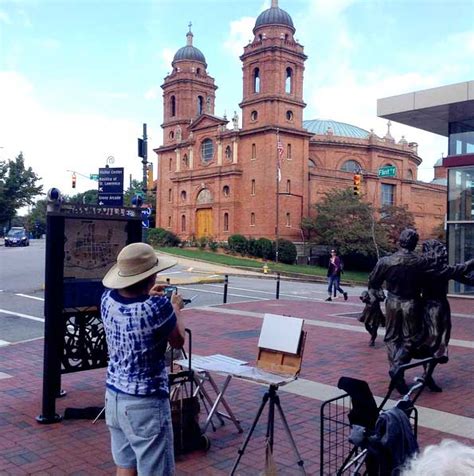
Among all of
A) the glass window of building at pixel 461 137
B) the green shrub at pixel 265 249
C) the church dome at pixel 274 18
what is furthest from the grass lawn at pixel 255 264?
the church dome at pixel 274 18

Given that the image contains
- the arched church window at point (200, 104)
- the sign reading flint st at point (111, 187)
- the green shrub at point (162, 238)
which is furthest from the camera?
the arched church window at point (200, 104)

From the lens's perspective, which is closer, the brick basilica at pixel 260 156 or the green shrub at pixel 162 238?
the brick basilica at pixel 260 156

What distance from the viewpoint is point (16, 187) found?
67.1 metres

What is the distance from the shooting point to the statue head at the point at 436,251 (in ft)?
24.8

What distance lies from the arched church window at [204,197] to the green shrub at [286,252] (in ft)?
36.5

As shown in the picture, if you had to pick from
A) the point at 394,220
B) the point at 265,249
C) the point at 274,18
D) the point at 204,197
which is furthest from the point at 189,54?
the point at 394,220

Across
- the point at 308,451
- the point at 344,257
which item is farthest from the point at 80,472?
the point at 344,257

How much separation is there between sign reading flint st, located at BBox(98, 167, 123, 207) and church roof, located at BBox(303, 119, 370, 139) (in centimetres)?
5700

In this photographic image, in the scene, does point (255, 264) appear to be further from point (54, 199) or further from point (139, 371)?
point (139, 371)

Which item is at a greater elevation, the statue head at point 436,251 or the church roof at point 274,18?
the church roof at point 274,18

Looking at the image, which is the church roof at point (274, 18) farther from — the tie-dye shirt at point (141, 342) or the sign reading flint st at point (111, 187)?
the tie-dye shirt at point (141, 342)

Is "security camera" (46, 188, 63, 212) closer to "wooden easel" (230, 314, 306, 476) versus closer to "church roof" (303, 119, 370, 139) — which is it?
"wooden easel" (230, 314, 306, 476)

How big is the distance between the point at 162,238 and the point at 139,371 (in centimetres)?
5631

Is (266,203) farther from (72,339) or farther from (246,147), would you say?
(72,339)
